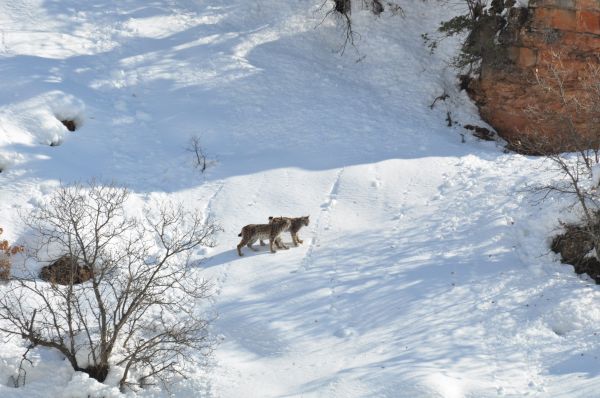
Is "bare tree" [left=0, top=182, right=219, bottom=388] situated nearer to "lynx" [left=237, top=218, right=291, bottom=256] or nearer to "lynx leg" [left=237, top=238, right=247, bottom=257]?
"lynx leg" [left=237, top=238, right=247, bottom=257]

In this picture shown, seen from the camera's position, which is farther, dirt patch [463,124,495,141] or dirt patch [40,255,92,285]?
dirt patch [463,124,495,141]

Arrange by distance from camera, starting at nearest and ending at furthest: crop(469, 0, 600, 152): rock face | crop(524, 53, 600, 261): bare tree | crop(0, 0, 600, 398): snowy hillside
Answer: crop(0, 0, 600, 398): snowy hillside < crop(524, 53, 600, 261): bare tree < crop(469, 0, 600, 152): rock face

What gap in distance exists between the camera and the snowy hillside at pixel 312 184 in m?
12.7

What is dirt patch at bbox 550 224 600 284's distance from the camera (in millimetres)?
15000

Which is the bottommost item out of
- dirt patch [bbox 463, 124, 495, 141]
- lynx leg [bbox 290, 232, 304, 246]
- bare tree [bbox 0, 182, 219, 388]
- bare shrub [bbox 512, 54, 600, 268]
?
bare tree [bbox 0, 182, 219, 388]

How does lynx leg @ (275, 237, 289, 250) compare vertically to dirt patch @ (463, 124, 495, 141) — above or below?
below

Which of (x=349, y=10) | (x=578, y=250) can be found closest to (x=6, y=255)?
(x=578, y=250)

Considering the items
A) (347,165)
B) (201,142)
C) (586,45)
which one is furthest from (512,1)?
(201,142)

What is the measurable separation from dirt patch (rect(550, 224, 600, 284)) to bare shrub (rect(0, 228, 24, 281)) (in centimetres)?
1188

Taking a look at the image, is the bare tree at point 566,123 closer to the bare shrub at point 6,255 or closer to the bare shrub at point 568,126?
the bare shrub at point 568,126

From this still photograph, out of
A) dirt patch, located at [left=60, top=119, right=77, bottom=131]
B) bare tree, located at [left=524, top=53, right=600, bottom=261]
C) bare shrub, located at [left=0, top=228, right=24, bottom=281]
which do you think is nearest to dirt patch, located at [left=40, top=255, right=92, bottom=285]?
bare shrub, located at [left=0, top=228, right=24, bottom=281]

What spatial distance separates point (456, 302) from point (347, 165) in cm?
564

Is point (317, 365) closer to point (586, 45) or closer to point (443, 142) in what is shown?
point (443, 142)

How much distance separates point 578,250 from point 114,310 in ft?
33.2
